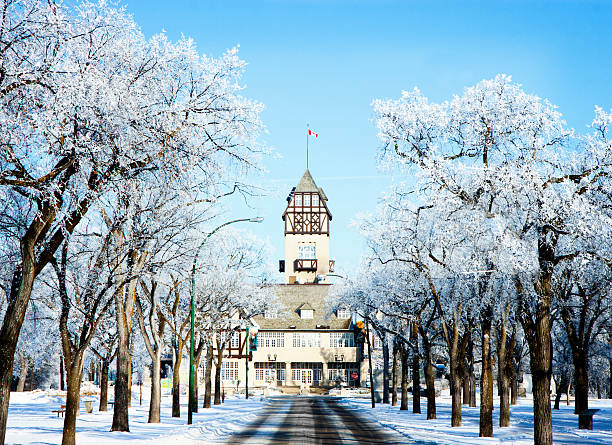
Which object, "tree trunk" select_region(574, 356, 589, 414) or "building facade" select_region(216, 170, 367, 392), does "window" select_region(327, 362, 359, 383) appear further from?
"tree trunk" select_region(574, 356, 589, 414)

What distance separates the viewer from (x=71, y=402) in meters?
19.7

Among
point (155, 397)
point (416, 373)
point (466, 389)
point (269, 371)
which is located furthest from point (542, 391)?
point (269, 371)

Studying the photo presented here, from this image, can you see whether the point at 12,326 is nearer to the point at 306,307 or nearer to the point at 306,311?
the point at 306,307

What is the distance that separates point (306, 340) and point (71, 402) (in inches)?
2923

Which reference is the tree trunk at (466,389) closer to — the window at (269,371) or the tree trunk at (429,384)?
the tree trunk at (429,384)

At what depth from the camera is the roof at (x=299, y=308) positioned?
93375 millimetres

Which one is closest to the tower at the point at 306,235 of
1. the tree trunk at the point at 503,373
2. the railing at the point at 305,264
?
the railing at the point at 305,264

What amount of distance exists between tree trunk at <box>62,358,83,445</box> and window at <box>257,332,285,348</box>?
73.1 meters

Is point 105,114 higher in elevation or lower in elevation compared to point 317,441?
higher

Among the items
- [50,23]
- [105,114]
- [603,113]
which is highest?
[603,113]

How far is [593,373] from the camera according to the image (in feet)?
231

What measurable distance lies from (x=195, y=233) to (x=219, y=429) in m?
9.11

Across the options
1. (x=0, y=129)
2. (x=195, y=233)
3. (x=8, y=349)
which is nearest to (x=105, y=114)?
(x=0, y=129)

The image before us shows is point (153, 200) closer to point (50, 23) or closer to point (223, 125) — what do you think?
point (223, 125)
